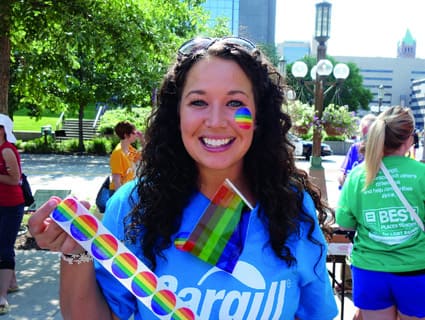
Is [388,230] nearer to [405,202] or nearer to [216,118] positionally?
[405,202]

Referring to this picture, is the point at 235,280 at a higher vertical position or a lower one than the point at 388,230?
higher

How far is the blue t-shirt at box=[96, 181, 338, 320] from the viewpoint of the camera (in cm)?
145

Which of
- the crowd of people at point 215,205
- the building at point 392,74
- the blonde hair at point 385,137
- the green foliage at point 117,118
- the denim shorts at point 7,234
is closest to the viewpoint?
the crowd of people at point 215,205

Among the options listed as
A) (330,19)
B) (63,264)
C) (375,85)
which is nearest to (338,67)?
(330,19)

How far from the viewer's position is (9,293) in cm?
480

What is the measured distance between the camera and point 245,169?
1.79 m

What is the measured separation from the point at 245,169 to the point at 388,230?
144 cm

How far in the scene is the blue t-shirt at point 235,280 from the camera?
145 cm

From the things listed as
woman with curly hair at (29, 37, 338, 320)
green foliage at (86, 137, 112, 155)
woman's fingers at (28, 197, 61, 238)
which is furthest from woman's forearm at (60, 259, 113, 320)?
green foliage at (86, 137, 112, 155)

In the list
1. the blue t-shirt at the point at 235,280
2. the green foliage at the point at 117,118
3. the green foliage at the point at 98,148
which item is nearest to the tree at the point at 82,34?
the blue t-shirt at the point at 235,280

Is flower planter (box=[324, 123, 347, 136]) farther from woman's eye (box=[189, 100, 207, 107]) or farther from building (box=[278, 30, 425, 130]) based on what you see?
building (box=[278, 30, 425, 130])

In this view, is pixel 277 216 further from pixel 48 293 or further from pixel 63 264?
pixel 48 293

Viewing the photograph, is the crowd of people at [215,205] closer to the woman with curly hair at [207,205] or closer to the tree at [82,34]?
the woman with curly hair at [207,205]

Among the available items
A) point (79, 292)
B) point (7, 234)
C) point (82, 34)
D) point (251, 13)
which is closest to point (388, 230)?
point (79, 292)
